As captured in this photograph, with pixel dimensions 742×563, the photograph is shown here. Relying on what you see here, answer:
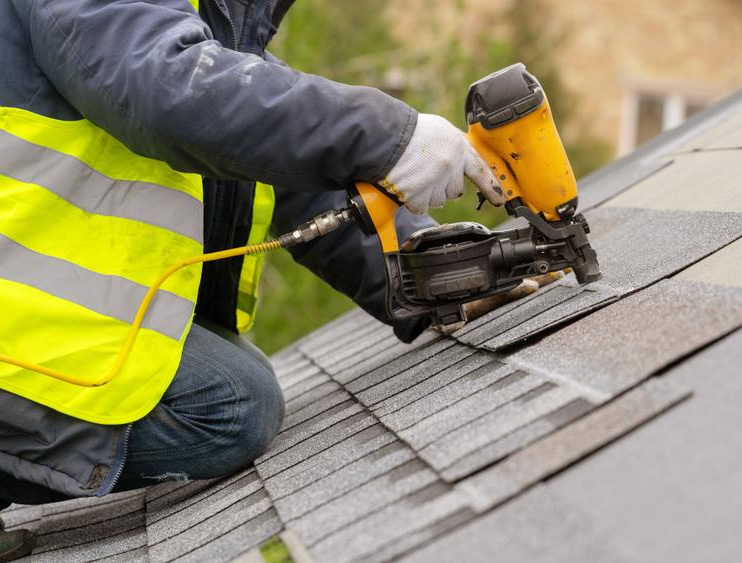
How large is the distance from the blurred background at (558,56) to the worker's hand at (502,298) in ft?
16.3

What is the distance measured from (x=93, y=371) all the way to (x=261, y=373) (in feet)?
1.44

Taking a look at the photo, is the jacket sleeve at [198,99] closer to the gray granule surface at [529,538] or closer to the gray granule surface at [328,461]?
the gray granule surface at [328,461]

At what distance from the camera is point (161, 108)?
172cm

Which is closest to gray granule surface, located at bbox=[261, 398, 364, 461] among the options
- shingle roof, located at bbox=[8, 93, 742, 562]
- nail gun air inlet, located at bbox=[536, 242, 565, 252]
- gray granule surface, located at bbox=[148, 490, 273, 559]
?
shingle roof, located at bbox=[8, 93, 742, 562]

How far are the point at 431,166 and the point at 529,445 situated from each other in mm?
745

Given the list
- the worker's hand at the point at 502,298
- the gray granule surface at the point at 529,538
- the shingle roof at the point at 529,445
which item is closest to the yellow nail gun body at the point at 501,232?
the shingle roof at the point at 529,445

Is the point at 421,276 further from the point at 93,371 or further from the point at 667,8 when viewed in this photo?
the point at 667,8

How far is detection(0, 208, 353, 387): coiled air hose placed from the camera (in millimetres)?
1879

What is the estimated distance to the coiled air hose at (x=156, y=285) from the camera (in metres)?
1.88

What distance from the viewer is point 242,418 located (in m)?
2.07

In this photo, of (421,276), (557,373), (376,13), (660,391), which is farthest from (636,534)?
(376,13)

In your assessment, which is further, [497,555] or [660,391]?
[660,391]

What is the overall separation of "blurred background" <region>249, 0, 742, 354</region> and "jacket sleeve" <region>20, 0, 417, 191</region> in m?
5.54

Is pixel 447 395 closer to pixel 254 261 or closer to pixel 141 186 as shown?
pixel 141 186
